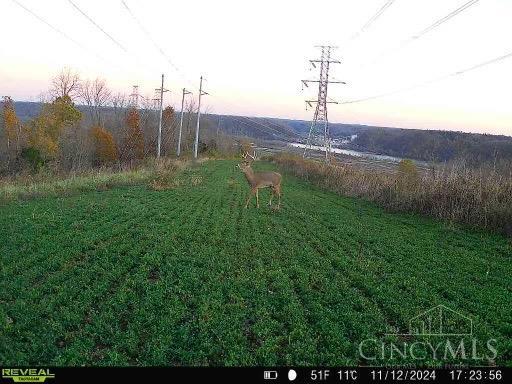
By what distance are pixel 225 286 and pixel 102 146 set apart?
52.8 meters

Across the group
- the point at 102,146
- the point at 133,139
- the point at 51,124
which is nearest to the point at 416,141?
the point at 133,139

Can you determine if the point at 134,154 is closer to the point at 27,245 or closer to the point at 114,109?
the point at 114,109

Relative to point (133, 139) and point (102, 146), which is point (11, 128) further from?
point (133, 139)

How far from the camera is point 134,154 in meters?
59.2

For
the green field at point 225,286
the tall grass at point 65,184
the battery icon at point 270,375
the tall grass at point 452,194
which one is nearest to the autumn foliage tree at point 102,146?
the tall grass at point 65,184

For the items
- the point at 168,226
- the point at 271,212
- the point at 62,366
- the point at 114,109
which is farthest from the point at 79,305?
the point at 114,109

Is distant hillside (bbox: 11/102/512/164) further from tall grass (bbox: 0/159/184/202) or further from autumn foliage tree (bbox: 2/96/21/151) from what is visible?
tall grass (bbox: 0/159/184/202)

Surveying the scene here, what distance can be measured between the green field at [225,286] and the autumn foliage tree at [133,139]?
1776 inches

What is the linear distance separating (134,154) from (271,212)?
1840 inches

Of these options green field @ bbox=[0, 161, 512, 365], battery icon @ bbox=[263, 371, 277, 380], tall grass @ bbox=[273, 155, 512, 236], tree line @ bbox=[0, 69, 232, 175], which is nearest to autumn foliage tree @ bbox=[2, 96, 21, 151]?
tree line @ bbox=[0, 69, 232, 175]

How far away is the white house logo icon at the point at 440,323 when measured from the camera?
6125 mm

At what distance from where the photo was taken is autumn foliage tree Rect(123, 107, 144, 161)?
58.6m

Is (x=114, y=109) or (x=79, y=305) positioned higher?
(x=114, y=109)

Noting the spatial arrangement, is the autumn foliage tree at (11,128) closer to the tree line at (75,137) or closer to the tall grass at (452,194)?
the tree line at (75,137)
